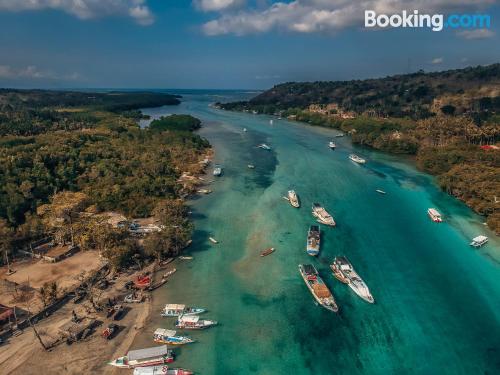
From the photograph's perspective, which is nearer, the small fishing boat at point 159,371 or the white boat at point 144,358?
the small fishing boat at point 159,371

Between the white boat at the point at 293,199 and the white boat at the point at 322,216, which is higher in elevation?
the white boat at the point at 293,199

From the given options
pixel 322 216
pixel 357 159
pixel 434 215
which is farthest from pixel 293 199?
pixel 357 159

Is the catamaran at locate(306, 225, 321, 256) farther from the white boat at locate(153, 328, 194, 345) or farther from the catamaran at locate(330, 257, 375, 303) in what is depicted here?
the white boat at locate(153, 328, 194, 345)

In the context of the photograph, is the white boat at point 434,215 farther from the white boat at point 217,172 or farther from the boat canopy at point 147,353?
→ the boat canopy at point 147,353

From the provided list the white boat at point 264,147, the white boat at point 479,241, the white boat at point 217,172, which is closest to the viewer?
the white boat at point 479,241

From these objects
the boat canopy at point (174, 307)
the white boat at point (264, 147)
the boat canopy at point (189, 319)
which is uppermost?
the white boat at point (264, 147)

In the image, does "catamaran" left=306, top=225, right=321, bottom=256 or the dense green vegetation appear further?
"catamaran" left=306, top=225, right=321, bottom=256

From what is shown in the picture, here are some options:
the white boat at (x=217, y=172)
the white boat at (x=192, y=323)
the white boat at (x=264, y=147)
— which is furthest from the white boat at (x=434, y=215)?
the white boat at (x=264, y=147)

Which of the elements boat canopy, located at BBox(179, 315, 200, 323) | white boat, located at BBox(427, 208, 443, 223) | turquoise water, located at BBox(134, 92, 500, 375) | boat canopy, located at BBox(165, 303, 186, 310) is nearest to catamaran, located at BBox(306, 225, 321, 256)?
turquoise water, located at BBox(134, 92, 500, 375)
